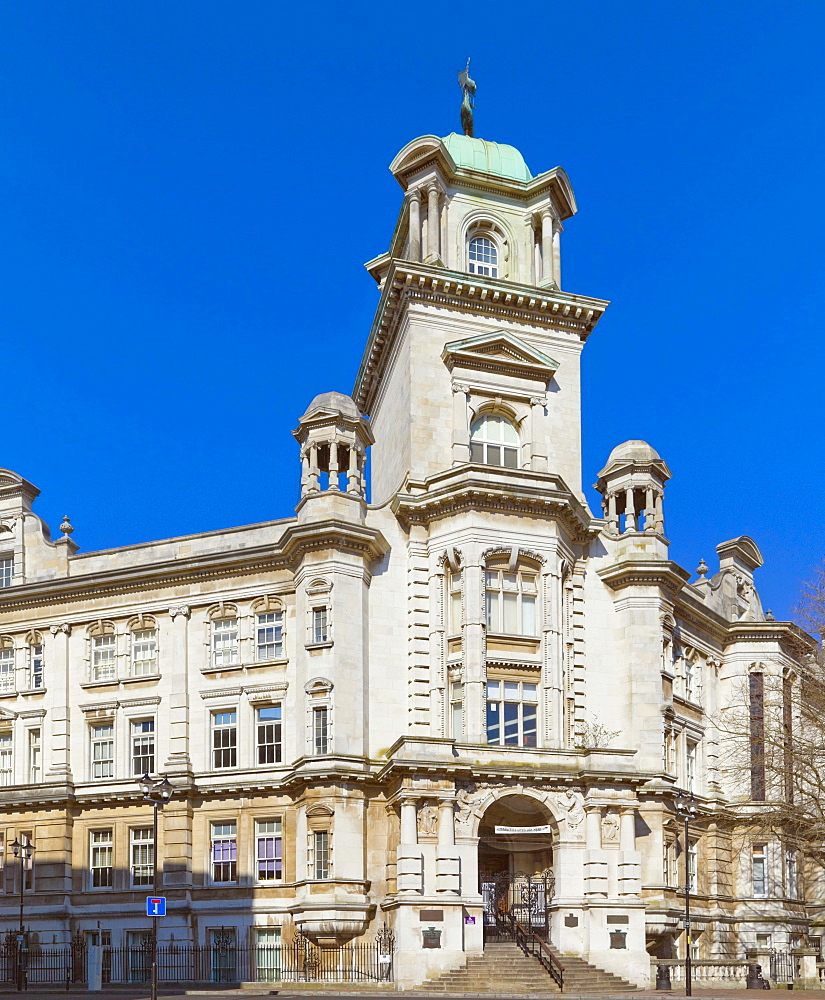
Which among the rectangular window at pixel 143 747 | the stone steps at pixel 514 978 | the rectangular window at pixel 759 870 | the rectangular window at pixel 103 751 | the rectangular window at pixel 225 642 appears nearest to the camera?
the stone steps at pixel 514 978

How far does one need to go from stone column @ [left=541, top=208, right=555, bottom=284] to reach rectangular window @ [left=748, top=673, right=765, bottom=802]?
22408 millimetres

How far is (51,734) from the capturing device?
52.0m

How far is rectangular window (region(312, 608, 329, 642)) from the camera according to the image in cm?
4784

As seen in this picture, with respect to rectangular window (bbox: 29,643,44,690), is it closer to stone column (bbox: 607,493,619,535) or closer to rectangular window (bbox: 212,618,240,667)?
rectangular window (bbox: 212,618,240,667)

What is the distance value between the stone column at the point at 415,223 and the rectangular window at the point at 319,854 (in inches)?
945

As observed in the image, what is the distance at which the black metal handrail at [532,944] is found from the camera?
137 ft

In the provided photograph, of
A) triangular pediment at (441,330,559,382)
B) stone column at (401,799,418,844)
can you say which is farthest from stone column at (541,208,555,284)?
stone column at (401,799,418,844)

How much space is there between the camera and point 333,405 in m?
50.1

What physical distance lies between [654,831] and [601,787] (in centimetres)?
482

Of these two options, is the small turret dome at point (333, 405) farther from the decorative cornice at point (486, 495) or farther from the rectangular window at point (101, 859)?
the rectangular window at point (101, 859)

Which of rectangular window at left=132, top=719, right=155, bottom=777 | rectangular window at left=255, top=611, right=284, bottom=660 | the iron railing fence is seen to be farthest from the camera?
rectangular window at left=132, top=719, right=155, bottom=777

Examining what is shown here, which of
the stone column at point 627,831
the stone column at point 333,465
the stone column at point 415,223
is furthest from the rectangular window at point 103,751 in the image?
the stone column at point 415,223

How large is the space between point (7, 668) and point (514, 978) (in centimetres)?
2553

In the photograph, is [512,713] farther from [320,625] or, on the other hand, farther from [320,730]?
[320,625]
